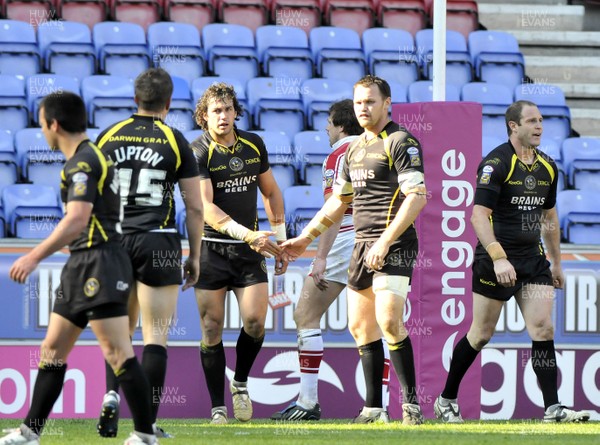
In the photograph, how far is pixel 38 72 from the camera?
43.9 feet

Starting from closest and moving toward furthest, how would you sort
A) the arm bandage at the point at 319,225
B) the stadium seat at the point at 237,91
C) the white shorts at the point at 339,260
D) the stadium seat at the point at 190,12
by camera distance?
the arm bandage at the point at 319,225, the white shorts at the point at 339,260, the stadium seat at the point at 237,91, the stadium seat at the point at 190,12

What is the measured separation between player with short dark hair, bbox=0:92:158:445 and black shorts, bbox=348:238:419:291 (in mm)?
2092

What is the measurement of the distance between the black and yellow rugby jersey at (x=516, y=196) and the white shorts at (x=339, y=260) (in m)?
0.92

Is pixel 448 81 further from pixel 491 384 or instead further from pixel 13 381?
pixel 13 381

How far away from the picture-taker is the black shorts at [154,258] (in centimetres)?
642

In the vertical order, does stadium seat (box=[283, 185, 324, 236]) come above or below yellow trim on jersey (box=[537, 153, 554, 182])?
below

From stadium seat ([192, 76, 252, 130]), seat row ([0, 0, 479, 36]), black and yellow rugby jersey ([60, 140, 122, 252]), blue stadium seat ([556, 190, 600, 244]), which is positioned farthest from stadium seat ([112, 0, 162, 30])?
black and yellow rugby jersey ([60, 140, 122, 252])

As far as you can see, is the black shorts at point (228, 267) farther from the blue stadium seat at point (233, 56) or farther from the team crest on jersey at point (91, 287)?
the blue stadium seat at point (233, 56)

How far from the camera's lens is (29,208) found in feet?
35.5

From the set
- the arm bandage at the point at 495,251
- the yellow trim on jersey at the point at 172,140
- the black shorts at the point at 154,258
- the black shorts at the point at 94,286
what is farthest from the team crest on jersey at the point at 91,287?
the arm bandage at the point at 495,251

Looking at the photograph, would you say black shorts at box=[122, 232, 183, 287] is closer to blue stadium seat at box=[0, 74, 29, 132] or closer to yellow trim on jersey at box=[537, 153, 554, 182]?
yellow trim on jersey at box=[537, 153, 554, 182]

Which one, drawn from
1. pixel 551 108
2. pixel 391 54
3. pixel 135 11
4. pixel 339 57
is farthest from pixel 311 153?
pixel 135 11

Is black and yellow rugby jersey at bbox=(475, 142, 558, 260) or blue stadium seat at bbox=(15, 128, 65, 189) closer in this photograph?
black and yellow rugby jersey at bbox=(475, 142, 558, 260)

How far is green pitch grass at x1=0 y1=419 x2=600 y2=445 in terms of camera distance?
657cm
